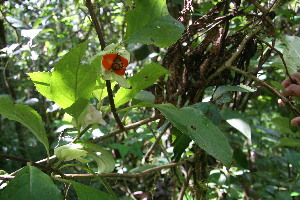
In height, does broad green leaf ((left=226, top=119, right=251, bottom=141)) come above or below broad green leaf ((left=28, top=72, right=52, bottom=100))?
below

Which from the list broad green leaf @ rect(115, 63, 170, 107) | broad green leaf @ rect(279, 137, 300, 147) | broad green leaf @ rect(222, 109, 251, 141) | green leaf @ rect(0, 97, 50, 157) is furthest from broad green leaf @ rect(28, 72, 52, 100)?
broad green leaf @ rect(279, 137, 300, 147)

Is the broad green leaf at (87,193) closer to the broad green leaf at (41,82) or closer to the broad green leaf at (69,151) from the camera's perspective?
the broad green leaf at (69,151)

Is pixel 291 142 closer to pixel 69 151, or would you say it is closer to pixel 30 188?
pixel 69 151

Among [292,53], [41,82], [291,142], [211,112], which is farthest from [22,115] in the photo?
[291,142]

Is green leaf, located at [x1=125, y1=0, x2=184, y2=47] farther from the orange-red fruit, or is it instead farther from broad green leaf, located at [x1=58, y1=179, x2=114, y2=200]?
broad green leaf, located at [x1=58, y1=179, x2=114, y2=200]

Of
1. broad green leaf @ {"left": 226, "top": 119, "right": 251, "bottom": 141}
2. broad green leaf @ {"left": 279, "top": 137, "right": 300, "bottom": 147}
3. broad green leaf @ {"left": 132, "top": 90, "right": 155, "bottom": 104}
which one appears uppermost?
broad green leaf @ {"left": 132, "top": 90, "right": 155, "bottom": 104}

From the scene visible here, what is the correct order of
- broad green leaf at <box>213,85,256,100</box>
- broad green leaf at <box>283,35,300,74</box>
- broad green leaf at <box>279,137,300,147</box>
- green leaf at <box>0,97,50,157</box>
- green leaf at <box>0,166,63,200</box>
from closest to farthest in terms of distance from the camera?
Result: green leaf at <box>0,166,63,200</box> → green leaf at <box>0,97,50,157</box> → broad green leaf at <box>213,85,256,100</box> → broad green leaf at <box>283,35,300,74</box> → broad green leaf at <box>279,137,300,147</box>

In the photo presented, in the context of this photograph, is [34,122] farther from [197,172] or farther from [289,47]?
[289,47]
